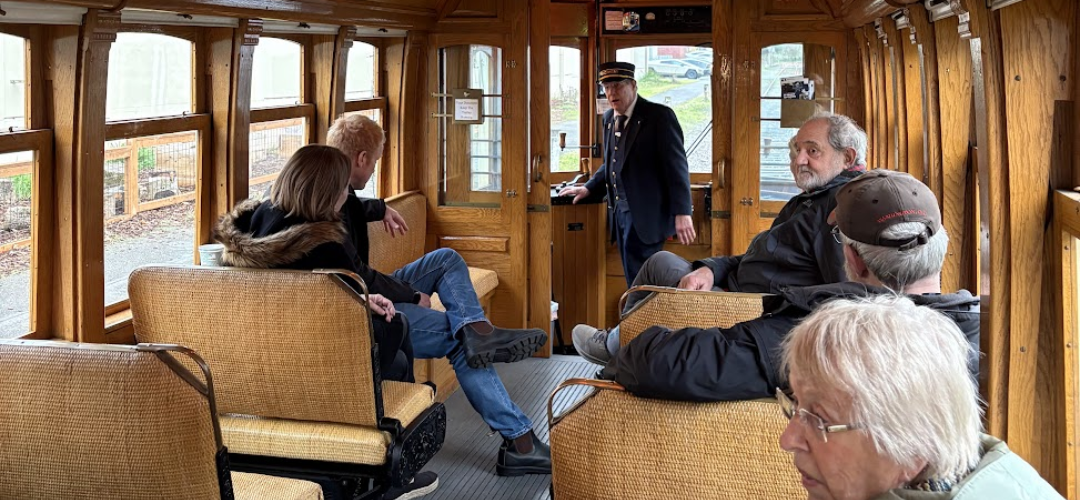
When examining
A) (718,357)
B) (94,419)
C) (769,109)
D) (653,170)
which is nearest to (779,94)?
(769,109)

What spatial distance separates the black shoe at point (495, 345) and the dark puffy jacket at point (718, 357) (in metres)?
2.12

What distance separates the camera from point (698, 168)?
23.9 ft

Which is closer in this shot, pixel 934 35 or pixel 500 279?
pixel 934 35

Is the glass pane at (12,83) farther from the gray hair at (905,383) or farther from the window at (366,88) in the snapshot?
the gray hair at (905,383)

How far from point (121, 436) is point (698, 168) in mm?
5236

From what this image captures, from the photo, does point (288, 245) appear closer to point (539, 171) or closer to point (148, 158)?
point (148, 158)

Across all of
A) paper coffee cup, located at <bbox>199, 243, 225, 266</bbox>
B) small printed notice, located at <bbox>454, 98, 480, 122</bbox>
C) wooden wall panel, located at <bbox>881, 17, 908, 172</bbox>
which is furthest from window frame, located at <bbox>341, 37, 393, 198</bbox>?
wooden wall panel, located at <bbox>881, 17, 908, 172</bbox>

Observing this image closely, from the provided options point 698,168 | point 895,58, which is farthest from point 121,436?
point 698,168

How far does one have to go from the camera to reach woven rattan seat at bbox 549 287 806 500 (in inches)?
91.4

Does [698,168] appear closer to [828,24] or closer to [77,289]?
[828,24]

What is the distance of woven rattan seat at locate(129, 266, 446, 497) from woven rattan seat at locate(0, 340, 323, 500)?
911 mm

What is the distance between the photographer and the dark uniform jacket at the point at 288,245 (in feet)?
11.9

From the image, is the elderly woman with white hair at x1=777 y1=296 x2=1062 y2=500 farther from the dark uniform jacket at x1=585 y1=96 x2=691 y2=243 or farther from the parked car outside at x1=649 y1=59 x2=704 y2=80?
the parked car outside at x1=649 y1=59 x2=704 y2=80

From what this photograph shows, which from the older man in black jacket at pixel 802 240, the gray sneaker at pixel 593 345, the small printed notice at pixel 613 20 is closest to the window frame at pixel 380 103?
the small printed notice at pixel 613 20
